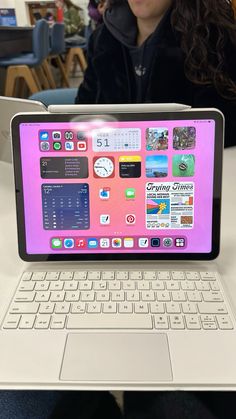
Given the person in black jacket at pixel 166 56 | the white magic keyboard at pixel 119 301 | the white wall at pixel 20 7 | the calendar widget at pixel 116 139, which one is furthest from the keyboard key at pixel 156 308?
the white wall at pixel 20 7

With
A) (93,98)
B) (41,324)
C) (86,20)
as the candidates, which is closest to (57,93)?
(93,98)

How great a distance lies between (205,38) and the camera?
1.25 metres

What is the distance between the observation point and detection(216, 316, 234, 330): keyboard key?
502mm

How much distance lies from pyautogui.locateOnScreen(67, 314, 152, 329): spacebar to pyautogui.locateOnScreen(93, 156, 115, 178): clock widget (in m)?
0.19

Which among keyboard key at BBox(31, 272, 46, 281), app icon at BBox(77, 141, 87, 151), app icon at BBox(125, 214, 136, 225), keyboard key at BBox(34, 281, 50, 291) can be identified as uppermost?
app icon at BBox(77, 141, 87, 151)

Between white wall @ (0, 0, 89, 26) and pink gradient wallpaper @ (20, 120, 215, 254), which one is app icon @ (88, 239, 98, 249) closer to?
pink gradient wallpaper @ (20, 120, 215, 254)

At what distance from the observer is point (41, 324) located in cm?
51

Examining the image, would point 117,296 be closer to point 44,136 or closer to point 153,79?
point 44,136

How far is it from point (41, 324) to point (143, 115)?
0.30m

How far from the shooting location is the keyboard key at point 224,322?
1.65ft

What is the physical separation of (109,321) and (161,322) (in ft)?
0.20

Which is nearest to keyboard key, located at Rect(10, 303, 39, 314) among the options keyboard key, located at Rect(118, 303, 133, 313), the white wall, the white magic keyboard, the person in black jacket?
the white magic keyboard

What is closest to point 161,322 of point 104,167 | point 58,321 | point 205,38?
point 58,321

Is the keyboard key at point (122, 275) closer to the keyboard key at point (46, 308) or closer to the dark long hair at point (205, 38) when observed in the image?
the keyboard key at point (46, 308)
